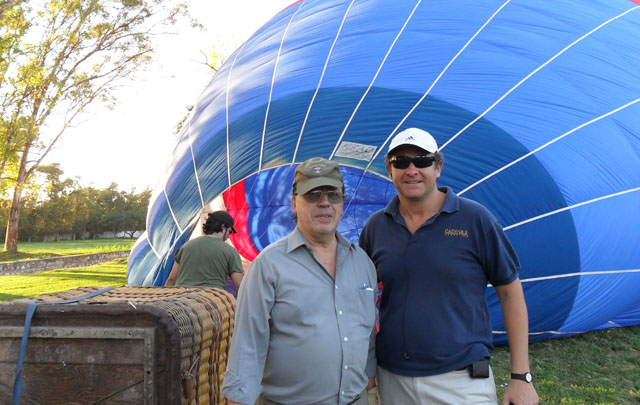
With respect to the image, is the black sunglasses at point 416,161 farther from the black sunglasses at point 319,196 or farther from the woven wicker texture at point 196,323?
the woven wicker texture at point 196,323

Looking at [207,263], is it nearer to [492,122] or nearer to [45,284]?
[492,122]

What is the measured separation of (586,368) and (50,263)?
15.3 metres

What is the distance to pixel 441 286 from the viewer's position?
72.2 inches

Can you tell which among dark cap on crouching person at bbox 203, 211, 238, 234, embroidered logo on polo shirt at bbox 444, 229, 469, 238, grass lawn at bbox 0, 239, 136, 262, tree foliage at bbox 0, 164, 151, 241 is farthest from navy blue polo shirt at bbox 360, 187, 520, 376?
tree foliage at bbox 0, 164, 151, 241

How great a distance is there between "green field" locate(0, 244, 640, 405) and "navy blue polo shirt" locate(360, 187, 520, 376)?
1763mm

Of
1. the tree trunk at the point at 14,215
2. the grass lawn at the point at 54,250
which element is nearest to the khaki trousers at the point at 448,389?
the grass lawn at the point at 54,250

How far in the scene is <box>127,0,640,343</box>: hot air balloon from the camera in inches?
156

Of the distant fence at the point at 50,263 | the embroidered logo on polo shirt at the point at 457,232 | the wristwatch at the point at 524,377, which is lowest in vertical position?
the distant fence at the point at 50,263

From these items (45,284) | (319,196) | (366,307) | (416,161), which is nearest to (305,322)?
(366,307)

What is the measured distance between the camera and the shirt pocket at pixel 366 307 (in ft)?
5.87

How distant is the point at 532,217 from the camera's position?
3.92m

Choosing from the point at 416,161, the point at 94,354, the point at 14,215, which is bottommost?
the point at 94,354

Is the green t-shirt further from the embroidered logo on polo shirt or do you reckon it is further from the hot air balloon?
the embroidered logo on polo shirt

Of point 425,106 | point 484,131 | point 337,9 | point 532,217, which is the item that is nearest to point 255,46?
point 337,9
